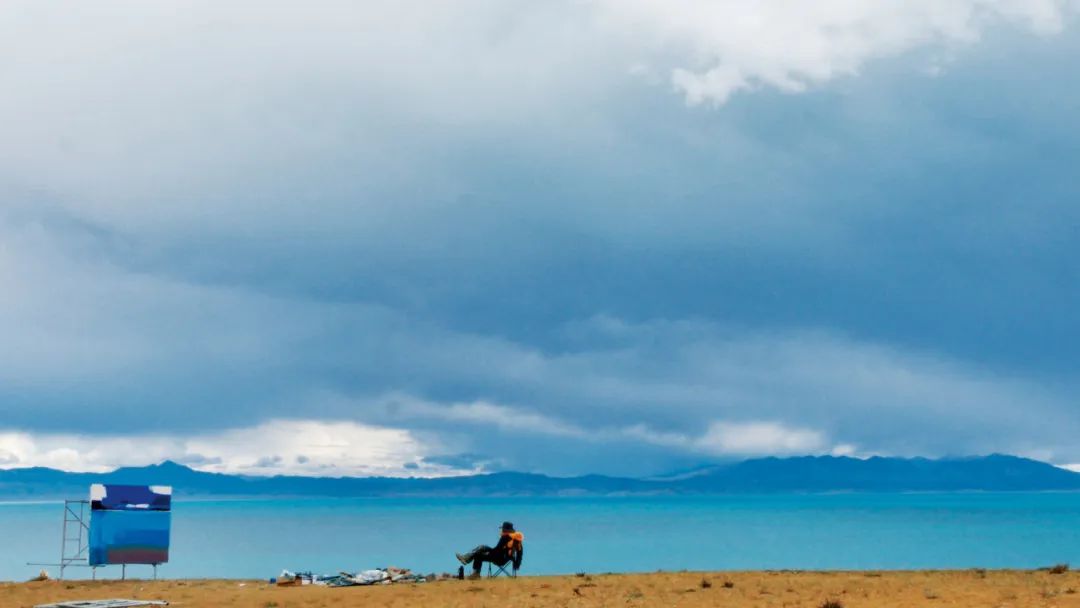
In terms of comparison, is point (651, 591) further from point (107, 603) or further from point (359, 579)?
point (107, 603)

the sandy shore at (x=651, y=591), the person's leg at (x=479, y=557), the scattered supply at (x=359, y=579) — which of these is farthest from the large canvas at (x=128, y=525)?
the person's leg at (x=479, y=557)

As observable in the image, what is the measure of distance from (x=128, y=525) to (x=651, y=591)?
1242 cm

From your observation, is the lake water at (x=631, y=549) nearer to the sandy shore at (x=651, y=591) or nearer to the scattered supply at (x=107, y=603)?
the sandy shore at (x=651, y=591)

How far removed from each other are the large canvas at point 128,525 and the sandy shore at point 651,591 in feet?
2.63

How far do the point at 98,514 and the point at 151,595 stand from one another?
4.10 meters

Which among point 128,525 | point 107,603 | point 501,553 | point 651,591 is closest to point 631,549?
point 501,553

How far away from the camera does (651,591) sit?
1978cm

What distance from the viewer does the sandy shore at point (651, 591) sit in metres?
17.8

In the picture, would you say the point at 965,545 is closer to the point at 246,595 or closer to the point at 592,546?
the point at 592,546

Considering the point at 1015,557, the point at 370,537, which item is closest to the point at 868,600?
the point at 1015,557

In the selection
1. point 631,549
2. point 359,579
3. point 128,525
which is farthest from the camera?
point 631,549

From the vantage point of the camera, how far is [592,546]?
275 feet

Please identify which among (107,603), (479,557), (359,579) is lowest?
(107,603)

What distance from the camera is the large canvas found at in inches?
947
